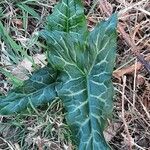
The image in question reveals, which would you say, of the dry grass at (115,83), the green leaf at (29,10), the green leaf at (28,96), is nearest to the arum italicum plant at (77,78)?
the green leaf at (28,96)

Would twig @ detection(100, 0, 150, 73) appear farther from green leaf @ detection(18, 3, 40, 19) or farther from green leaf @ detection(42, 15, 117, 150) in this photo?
green leaf @ detection(18, 3, 40, 19)

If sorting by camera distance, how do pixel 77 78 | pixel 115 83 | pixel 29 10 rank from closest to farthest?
pixel 77 78 → pixel 115 83 → pixel 29 10

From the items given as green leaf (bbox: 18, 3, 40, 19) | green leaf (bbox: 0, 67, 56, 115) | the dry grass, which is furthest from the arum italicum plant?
green leaf (bbox: 18, 3, 40, 19)

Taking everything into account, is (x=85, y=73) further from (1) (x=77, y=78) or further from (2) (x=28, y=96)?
(2) (x=28, y=96)

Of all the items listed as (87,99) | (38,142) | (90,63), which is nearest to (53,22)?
(90,63)

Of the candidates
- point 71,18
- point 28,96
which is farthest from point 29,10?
point 28,96

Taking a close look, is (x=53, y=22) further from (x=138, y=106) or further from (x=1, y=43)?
(x=138, y=106)
